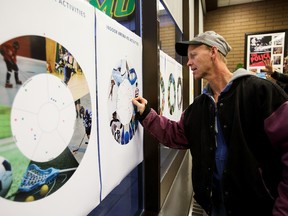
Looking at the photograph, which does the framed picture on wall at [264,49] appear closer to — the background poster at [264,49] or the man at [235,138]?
the background poster at [264,49]

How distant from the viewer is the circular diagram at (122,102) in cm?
93

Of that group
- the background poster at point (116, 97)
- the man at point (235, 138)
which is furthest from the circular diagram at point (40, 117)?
the man at point (235, 138)

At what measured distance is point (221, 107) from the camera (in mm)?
1062

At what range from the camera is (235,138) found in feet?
3.23

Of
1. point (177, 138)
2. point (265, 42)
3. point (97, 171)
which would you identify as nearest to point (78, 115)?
point (97, 171)

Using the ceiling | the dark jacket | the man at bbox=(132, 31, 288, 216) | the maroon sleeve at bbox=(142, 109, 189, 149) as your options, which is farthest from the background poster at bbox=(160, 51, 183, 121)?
the ceiling

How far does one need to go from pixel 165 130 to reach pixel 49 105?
0.85m

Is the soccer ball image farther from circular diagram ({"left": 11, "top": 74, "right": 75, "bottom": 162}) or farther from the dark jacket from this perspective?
the dark jacket

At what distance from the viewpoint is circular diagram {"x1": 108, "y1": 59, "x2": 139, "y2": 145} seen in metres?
0.93

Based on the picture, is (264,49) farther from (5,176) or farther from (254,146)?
(5,176)

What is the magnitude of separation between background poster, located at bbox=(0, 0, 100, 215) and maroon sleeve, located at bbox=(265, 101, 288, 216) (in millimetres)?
701

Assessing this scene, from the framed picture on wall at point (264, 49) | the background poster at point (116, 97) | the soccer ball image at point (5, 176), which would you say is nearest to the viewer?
the soccer ball image at point (5, 176)

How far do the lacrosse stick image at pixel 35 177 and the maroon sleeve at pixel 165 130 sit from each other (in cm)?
70

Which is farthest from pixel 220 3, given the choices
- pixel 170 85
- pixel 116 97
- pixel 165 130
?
pixel 116 97
